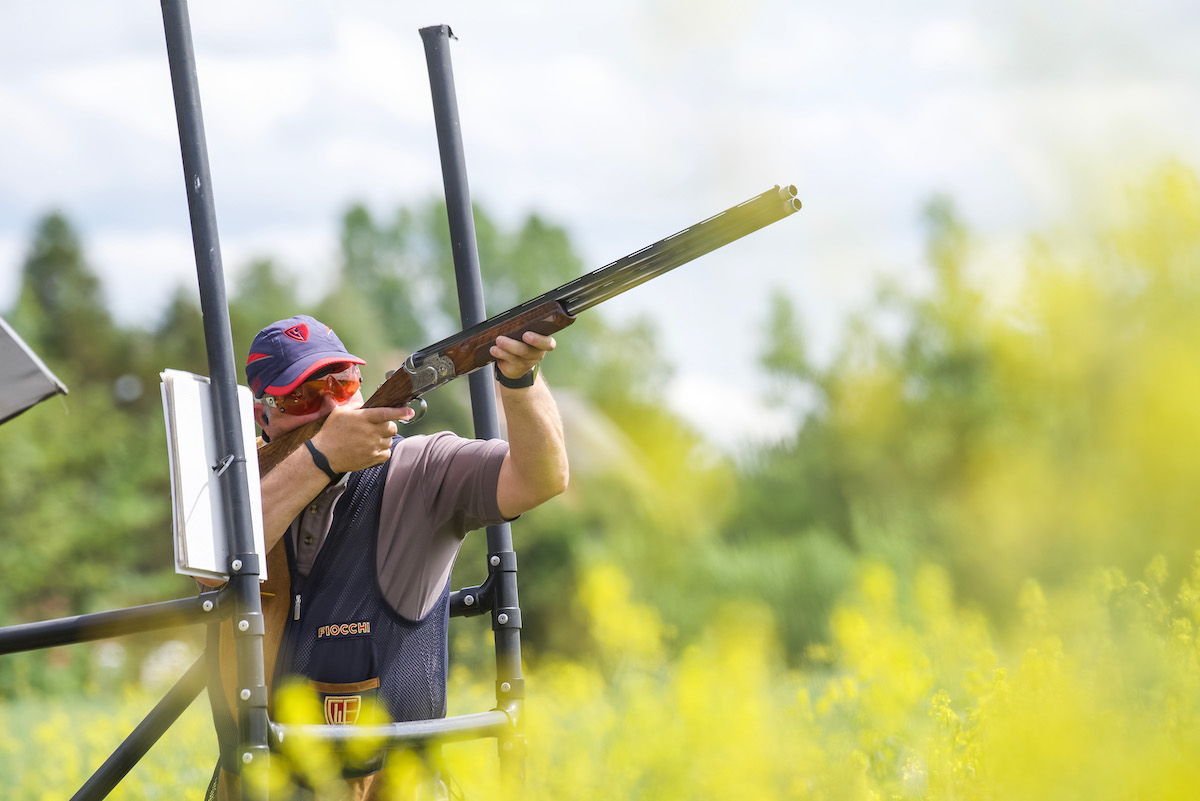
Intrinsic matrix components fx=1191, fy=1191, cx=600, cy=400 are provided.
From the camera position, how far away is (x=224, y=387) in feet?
8.22

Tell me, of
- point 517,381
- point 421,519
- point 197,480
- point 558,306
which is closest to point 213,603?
point 197,480

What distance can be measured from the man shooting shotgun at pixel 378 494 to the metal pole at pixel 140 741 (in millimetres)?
101

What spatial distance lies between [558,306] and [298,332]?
742 mm

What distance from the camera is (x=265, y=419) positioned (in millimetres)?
3252

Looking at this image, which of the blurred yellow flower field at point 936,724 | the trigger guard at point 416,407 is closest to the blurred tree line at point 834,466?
the blurred yellow flower field at point 936,724

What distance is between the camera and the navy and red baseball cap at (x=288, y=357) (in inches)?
123

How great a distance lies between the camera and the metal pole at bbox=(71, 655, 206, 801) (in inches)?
110

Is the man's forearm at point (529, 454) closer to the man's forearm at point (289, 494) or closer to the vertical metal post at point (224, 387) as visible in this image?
the man's forearm at point (289, 494)

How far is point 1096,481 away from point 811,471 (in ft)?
20.5

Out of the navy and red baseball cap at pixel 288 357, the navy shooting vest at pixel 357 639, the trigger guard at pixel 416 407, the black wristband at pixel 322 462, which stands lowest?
the navy shooting vest at pixel 357 639

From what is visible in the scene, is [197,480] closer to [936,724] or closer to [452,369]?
[452,369]

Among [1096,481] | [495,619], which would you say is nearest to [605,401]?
[1096,481]

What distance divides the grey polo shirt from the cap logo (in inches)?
15.8

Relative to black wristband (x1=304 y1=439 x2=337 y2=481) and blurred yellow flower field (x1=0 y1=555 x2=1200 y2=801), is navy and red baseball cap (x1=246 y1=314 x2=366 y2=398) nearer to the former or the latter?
black wristband (x1=304 y1=439 x2=337 y2=481)
